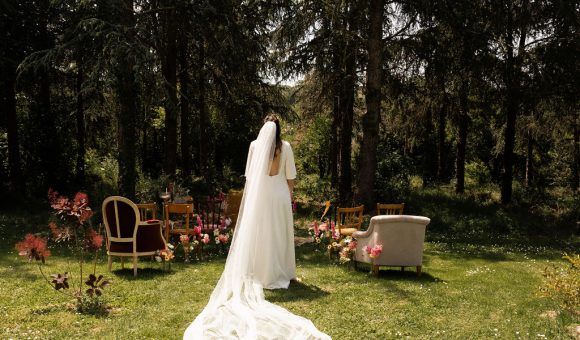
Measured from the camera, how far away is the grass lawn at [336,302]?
4.95 metres

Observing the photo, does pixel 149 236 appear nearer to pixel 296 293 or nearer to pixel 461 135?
pixel 296 293

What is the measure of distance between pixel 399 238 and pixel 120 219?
4.25 metres

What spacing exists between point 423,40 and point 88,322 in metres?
11.2

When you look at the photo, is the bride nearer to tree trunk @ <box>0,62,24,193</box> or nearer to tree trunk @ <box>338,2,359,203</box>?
tree trunk @ <box>338,2,359,203</box>

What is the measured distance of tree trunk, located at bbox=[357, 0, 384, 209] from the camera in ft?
44.5

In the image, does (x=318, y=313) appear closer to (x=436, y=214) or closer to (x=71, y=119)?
(x=436, y=214)

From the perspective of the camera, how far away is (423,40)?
13.4 meters

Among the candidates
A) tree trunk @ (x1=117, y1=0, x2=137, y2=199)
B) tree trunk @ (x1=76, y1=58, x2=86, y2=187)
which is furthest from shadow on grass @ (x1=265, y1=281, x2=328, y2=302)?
tree trunk @ (x1=76, y1=58, x2=86, y2=187)

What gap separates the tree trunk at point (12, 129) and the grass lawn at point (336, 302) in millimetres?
8694

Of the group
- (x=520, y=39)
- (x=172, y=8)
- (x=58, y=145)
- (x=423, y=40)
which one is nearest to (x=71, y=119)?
(x=58, y=145)

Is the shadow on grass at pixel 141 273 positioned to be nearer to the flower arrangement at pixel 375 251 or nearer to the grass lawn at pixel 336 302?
the grass lawn at pixel 336 302

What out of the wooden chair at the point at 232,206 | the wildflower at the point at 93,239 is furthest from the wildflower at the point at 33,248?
the wooden chair at the point at 232,206

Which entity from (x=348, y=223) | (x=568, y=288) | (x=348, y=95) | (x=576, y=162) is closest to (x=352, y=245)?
(x=348, y=223)

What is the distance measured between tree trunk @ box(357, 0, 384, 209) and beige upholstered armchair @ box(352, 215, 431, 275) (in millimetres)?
6708
